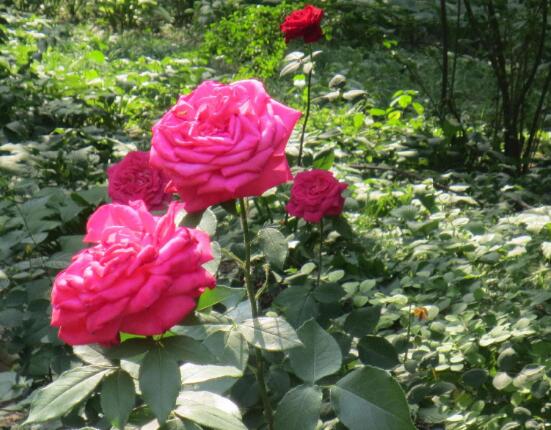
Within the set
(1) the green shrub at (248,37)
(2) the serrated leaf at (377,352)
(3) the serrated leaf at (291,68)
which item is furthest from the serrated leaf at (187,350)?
(1) the green shrub at (248,37)

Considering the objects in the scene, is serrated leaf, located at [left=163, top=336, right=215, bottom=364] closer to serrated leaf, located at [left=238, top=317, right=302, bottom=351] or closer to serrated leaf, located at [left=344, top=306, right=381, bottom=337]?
serrated leaf, located at [left=238, top=317, right=302, bottom=351]

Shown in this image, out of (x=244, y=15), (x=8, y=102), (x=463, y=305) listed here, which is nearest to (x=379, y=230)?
(x=463, y=305)

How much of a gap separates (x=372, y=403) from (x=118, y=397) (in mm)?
421

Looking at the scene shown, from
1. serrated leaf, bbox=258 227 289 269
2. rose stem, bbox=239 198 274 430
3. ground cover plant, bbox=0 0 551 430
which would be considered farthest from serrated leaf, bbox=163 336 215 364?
serrated leaf, bbox=258 227 289 269

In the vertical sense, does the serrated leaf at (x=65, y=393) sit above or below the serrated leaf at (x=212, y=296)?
below

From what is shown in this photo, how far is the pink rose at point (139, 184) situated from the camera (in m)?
2.21

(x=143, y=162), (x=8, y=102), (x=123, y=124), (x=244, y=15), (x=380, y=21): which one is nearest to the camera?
(x=143, y=162)

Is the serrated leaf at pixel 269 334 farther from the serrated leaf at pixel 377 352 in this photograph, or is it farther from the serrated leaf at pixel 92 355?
the serrated leaf at pixel 377 352

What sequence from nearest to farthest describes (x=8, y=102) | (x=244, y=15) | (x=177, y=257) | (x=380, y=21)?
(x=177, y=257)
(x=8, y=102)
(x=380, y=21)
(x=244, y=15)

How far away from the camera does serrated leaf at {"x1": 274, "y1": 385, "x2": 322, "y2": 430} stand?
1.36 metres

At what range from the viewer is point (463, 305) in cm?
242

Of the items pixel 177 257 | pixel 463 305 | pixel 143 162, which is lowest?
pixel 463 305

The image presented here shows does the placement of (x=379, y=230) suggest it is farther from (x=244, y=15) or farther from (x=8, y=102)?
(x=244, y=15)

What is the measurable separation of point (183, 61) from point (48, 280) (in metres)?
3.46
